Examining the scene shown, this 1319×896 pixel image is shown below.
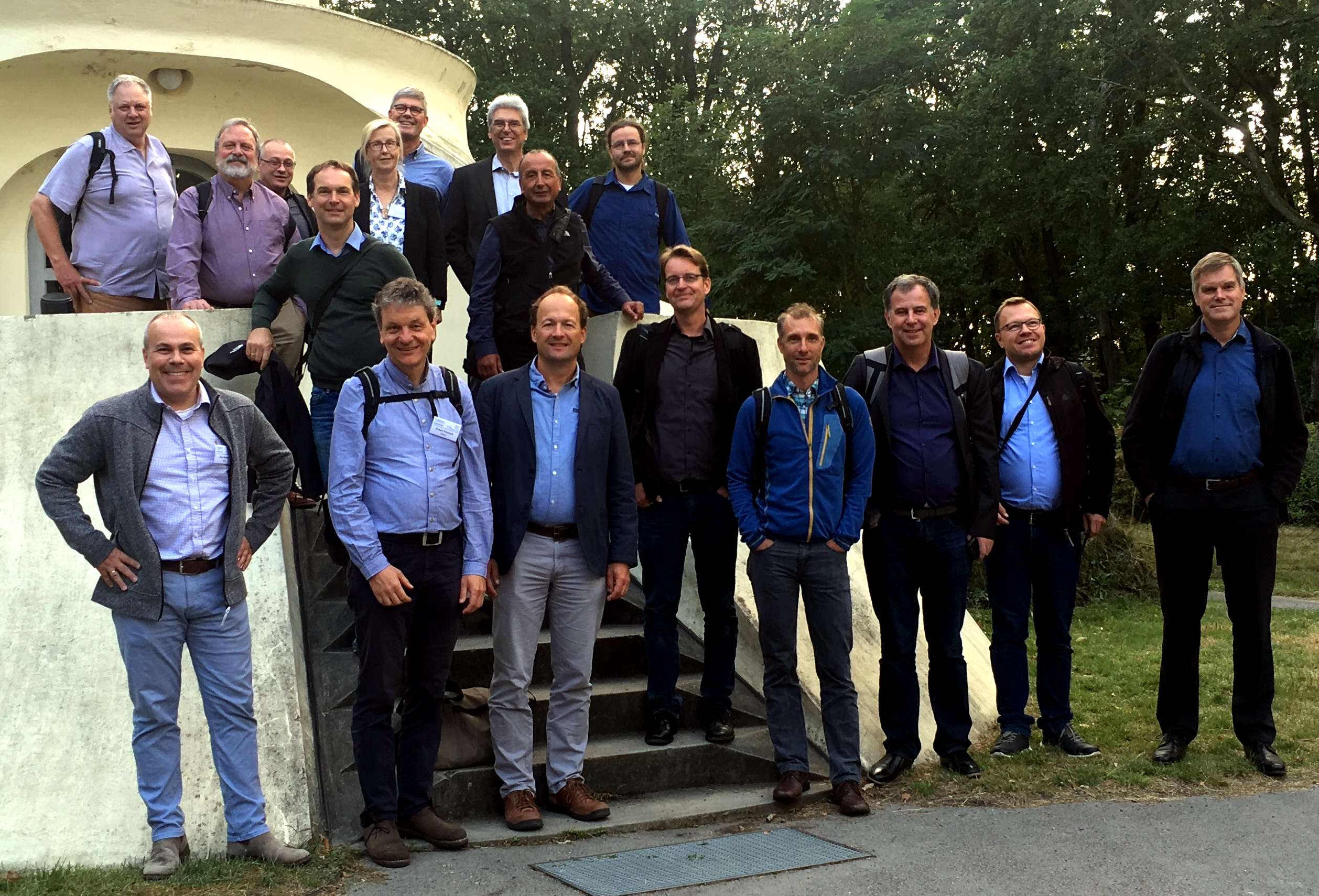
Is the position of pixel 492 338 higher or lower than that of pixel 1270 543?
higher

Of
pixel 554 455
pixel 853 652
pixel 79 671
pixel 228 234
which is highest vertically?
pixel 228 234

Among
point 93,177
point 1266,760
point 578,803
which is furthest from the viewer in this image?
point 93,177

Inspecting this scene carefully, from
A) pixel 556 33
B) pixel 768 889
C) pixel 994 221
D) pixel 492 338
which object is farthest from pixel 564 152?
pixel 768 889

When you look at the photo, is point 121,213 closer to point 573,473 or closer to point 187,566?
point 187,566

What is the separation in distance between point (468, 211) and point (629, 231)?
898 millimetres

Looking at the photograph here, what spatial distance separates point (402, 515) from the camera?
4.71 metres

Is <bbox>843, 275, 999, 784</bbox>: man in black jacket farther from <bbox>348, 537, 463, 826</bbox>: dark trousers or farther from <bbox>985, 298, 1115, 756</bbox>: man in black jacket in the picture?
<bbox>348, 537, 463, 826</bbox>: dark trousers

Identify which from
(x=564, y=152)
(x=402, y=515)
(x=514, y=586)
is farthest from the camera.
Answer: (x=564, y=152)

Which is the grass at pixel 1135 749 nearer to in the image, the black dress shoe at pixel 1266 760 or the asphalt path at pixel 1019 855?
the black dress shoe at pixel 1266 760

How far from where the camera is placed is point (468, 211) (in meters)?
7.00

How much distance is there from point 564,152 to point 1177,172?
12.6 metres

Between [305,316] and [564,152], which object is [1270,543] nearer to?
[305,316]

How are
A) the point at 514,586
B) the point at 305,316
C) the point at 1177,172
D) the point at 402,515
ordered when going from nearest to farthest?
the point at 402,515, the point at 514,586, the point at 305,316, the point at 1177,172

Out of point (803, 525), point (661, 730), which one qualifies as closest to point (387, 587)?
point (661, 730)
